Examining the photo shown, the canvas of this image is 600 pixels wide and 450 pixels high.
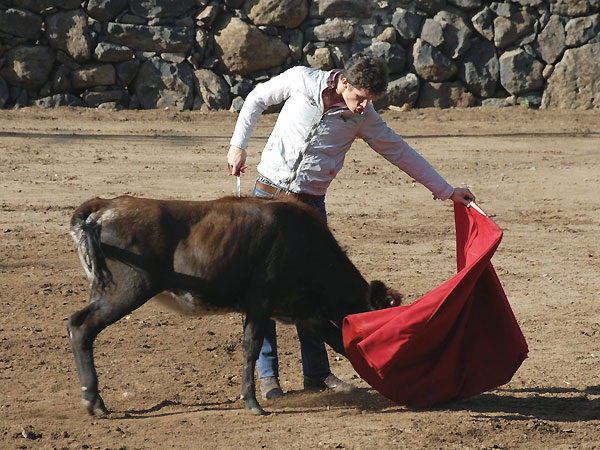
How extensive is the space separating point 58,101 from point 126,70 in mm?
1202

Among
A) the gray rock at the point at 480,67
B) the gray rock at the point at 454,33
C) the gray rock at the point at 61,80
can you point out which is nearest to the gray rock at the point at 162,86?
the gray rock at the point at 61,80

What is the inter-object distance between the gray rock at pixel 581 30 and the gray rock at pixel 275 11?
4650mm

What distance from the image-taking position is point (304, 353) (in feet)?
19.0

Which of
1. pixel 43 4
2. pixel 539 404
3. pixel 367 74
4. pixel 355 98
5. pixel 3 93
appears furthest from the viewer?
pixel 43 4

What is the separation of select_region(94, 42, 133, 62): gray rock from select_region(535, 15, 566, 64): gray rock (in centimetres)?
705

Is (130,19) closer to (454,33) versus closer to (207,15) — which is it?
(207,15)

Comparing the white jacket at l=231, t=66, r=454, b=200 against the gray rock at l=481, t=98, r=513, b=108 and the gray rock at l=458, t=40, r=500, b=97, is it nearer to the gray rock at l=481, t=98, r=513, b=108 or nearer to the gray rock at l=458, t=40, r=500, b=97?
the gray rock at l=458, t=40, r=500, b=97

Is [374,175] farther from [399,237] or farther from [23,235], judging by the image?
[23,235]

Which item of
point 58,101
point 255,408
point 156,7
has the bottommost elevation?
point 255,408

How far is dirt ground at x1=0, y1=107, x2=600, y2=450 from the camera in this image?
507 centimetres

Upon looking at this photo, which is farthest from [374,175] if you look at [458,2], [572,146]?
[458,2]

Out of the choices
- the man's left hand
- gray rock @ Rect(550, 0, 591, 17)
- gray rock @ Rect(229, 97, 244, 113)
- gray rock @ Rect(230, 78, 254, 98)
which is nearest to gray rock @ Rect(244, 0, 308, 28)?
gray rock @ Rect(230, 78, 254, 98)

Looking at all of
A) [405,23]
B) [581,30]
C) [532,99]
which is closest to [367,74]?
[405,23]

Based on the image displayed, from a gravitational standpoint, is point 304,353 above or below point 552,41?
below
